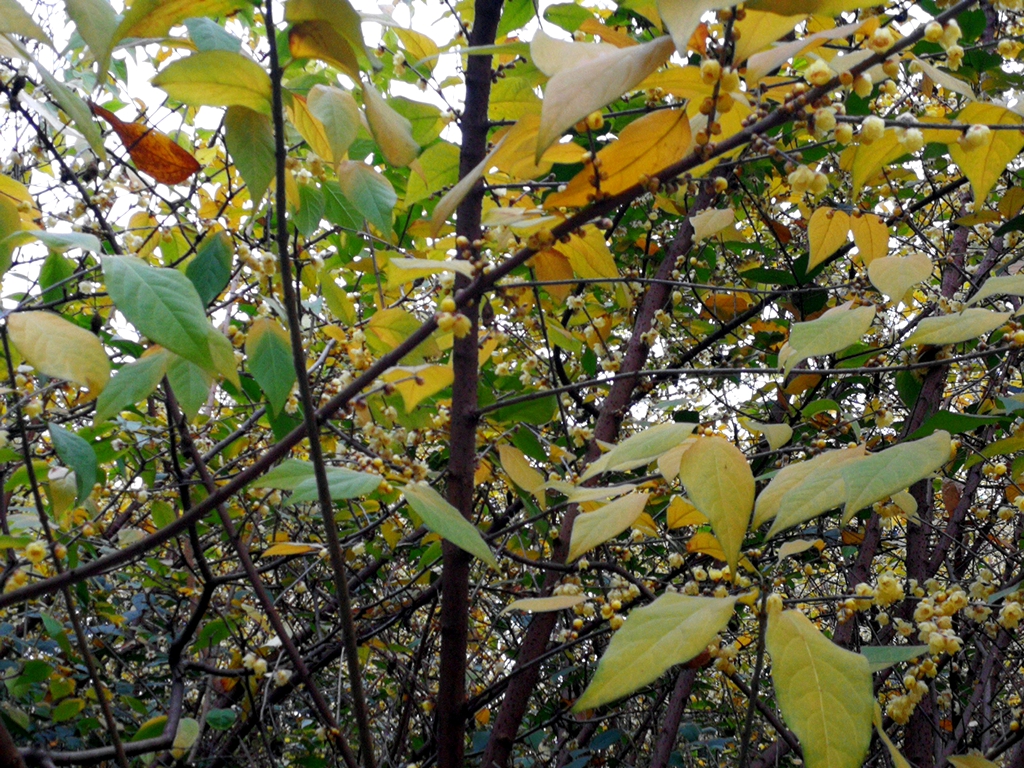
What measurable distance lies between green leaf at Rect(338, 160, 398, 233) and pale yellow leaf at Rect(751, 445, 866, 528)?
55 cm

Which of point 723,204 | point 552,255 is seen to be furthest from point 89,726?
point 723,204

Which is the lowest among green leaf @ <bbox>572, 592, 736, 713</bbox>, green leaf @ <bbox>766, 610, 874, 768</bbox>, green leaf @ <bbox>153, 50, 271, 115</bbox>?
green leaf @ <bbox>766, 610, 874, 768</bbox>

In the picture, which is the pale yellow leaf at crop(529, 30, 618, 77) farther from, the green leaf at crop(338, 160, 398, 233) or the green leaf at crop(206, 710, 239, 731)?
the green leaf at crop(206, 710, 239, 731)

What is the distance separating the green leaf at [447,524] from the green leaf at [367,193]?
14.8 inches

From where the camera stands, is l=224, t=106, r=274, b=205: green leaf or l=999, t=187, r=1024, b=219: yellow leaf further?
l=999, t=187, r=1024, b=219: yellow leaf

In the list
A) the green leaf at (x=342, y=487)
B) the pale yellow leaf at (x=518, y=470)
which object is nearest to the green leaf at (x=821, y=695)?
the green leaf at (x=342, y=487)

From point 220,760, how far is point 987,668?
182 cm

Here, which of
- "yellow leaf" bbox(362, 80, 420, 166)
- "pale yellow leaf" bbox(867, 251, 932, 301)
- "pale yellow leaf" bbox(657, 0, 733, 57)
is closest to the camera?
"pale yellow leaf" bbox(657, 0, 733, 57)

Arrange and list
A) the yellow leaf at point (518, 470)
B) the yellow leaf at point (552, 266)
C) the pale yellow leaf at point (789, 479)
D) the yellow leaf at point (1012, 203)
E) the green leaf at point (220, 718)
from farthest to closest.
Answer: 1. the green leaf at point (220, 718)
2. the yellow leaf at point (1012, 203)
3. the yellow leaf at point (518, 470)
4. the yellow leaf at point (552, 266)
5. the pale yellow leaf at point (789, 479)

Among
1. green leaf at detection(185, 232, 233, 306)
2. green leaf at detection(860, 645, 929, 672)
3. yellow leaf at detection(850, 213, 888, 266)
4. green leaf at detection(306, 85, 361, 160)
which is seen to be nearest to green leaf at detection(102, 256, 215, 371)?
green leaf at detection(306, 85, 361, 160)

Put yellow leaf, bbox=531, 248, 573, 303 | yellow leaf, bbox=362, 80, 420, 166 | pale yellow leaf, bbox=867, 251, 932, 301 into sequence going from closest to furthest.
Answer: yellow leaf, bbox=362, 80, 420, 166, pale yellow leaf, bbox=867, 251, 932, 301, yellow leaf, bbox=531, 248, 573, 303

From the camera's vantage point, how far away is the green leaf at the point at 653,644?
23.6 inches

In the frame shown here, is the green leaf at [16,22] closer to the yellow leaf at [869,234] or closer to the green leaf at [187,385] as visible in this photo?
the green leaf at [187,385]

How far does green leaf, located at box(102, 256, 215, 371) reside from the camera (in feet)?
2.10
